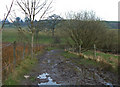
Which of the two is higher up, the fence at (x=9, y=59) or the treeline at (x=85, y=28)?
the treeline at (x=85, y=28)

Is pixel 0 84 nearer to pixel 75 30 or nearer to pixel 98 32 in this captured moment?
pixel 75 30

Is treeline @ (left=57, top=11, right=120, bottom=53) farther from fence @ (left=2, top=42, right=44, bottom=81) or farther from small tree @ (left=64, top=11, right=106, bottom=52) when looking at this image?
fence @ (left=2, top=42, right=44, bottom=81)

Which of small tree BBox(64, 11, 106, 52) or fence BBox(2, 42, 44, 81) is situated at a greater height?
small tree BBox(64, 11, 106, 52)

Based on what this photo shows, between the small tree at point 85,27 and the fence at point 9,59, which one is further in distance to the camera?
the small tree at point 85,27

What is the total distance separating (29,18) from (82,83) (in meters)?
9.05

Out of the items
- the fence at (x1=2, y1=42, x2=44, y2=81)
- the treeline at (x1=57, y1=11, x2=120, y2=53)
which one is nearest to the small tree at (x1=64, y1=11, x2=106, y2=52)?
the treeline at (x1=57, y1=11, x2=120, y2=53)

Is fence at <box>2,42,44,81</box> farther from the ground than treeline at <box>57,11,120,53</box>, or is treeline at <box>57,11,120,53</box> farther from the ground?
treeline at <box>57,11,120,53</box>

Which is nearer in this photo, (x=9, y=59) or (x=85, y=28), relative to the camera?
(x=9, y=59)

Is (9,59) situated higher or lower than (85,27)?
lower

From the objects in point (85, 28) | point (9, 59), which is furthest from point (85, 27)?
point (9, 59)

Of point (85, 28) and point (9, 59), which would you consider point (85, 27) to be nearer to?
point (85, 28)

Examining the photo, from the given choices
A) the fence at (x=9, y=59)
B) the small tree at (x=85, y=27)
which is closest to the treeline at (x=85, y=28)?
the small tree at (x=85, y=27)

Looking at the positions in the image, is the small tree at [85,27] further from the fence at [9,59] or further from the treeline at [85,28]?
the fence at [9,59]

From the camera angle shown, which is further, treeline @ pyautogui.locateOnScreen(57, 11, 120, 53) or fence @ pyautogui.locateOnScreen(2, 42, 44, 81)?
treeline @ pyautogui.locateOnScreen(57, 11, 120, 53)
